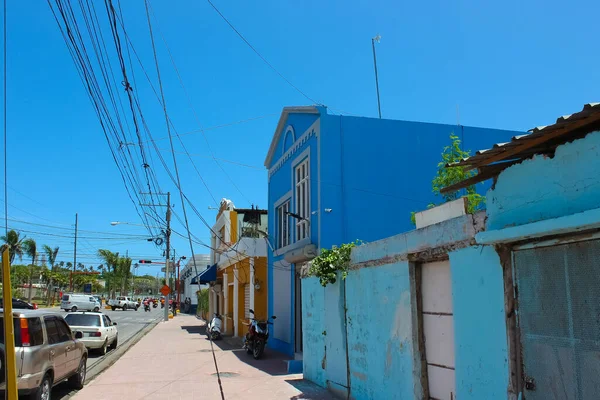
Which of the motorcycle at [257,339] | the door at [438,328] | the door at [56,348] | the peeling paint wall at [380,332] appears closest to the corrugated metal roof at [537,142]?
the door at [438,328]

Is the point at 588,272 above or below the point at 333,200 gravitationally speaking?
below

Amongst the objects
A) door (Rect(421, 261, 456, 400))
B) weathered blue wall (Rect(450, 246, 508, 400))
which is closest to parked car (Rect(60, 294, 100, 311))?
door (Rect(421, 261, 456, 400))

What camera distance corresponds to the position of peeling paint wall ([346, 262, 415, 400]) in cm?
728

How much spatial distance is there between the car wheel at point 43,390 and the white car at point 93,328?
8.90 meters

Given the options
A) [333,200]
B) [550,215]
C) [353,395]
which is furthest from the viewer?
[333,200]

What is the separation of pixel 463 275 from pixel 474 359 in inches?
35.8

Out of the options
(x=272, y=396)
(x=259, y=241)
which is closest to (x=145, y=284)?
(x=259, y=241)

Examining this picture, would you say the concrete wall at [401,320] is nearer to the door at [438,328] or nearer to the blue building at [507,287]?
the blue building at [507,287]

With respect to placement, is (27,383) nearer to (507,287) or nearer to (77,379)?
(77,379)

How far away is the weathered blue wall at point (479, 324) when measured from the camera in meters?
5.27

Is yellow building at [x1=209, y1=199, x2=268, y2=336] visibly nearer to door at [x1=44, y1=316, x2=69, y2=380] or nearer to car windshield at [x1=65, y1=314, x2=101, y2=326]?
car windshield at [x1=65, y1=314, x2=101, y2=326]

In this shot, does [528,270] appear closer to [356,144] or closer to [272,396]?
[272,396]

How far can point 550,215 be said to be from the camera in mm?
4688

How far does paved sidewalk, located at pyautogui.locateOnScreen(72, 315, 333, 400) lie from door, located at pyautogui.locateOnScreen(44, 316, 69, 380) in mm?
843
